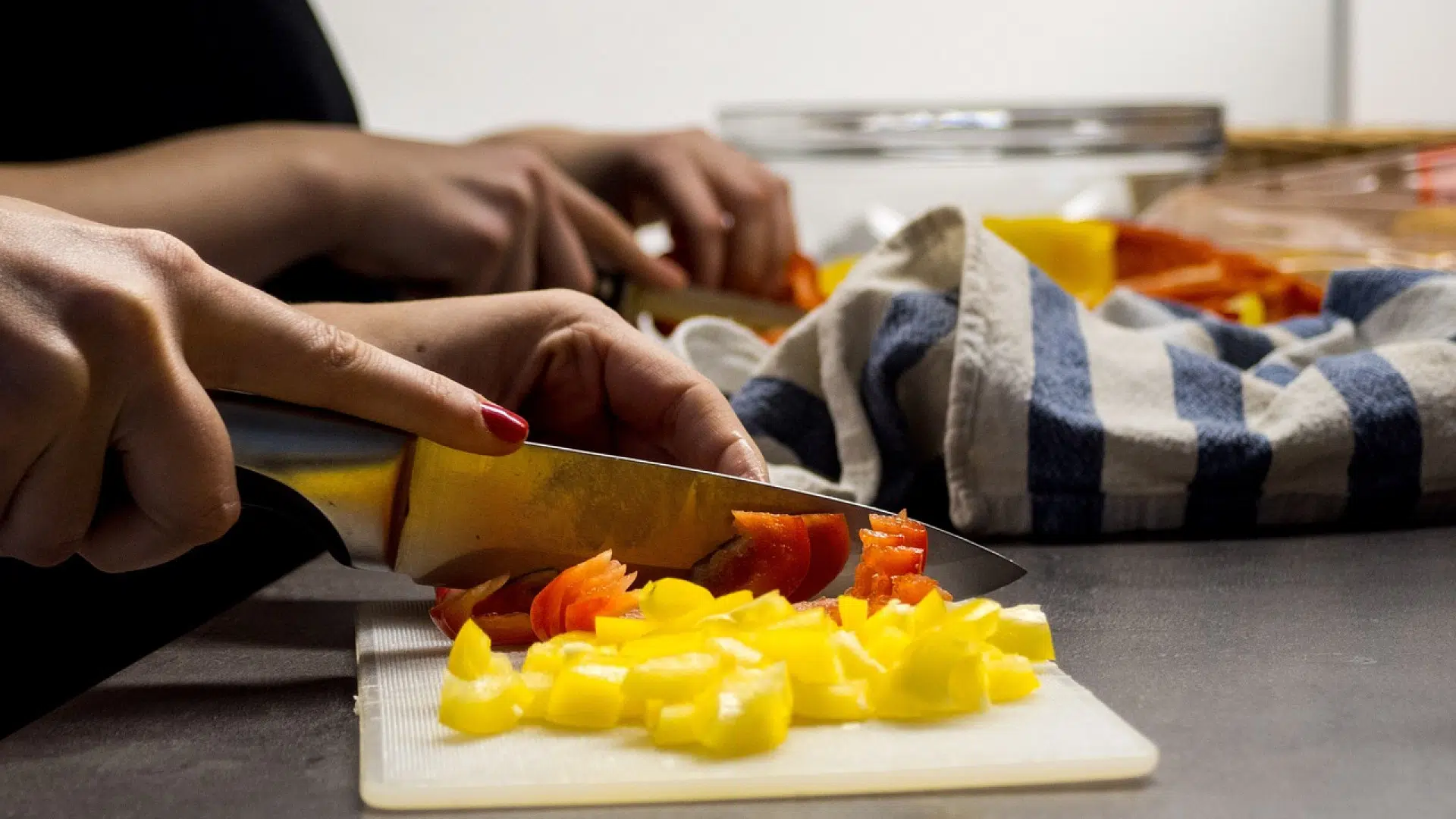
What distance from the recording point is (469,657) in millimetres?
617

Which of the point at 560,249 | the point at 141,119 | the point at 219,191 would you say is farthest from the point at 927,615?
the point at 141,119

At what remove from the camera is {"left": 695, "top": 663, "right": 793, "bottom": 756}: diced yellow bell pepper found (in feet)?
1.83

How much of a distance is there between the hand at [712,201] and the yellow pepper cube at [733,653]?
1.11m

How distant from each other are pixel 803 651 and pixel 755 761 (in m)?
0.05

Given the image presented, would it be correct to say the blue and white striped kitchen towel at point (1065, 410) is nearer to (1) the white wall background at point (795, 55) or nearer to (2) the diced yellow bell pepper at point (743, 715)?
(2) the diced yellow bell pepper at point (743, 715)

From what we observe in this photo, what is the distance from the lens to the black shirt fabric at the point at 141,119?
3.71 feet

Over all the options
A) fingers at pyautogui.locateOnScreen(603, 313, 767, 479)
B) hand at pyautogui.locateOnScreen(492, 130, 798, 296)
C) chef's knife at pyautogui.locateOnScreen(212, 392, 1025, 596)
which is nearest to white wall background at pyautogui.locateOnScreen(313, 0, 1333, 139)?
hand at pyautogui.locateOnScreen(492, 130, 798, 296)

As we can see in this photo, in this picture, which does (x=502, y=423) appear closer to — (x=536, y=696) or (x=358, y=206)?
(x=536, y=696)

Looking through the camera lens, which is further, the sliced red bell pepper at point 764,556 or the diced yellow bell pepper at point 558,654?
the sliced red bell pepper at point 764,556

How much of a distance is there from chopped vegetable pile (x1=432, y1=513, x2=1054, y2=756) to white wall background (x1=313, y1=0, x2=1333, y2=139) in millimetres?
2605

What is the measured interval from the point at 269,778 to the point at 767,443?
0.51m

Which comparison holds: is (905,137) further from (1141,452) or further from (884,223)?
(1141,452)

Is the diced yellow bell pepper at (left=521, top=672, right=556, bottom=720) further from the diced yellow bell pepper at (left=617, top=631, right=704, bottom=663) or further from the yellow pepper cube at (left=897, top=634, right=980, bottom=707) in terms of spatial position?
the yellow pepper cube at (left=897, top=634, right=980, bottom=707)

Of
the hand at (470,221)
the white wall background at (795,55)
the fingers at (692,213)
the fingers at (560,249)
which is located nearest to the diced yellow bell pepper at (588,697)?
the hand at (470,221)
